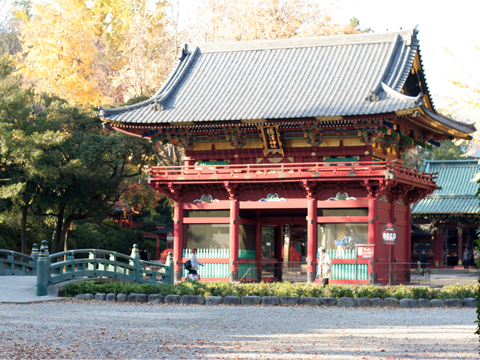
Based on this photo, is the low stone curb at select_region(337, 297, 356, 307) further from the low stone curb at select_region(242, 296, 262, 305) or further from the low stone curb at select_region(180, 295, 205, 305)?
the low stone curb at select_region(180, 295, 205, 305)

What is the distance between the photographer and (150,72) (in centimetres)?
4656

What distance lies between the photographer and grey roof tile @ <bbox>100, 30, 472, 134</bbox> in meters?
30.6

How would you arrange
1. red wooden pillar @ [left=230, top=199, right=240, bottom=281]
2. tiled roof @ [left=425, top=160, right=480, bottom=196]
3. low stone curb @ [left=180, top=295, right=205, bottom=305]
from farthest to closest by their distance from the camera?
tiled roof @ [left=425, top=160, right=480, bottom=196] → red wooden pillar @ [left=230, top=199, right=240, bottom=281] → low stone curb @ [left=180, top=295, right=205, bottom=305]

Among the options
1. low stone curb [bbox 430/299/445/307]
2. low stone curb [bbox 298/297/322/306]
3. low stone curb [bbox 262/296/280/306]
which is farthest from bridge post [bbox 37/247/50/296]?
low stone curb [bbox 430/299/445/307]

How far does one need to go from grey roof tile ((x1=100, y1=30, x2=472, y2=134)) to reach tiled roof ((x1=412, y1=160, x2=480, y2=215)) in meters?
13.4

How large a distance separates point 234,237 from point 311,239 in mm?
3558

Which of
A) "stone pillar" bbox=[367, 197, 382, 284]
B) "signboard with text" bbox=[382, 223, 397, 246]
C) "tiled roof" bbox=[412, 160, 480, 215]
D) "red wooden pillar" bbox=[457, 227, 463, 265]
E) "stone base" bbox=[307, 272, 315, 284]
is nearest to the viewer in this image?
"signboard with text" bbox=[382, 223, 397, 246]

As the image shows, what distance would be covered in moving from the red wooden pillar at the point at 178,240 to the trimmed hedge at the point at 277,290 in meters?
9.68

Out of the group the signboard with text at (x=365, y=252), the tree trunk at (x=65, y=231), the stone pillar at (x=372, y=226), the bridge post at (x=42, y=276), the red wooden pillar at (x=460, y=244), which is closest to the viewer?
the bridge post at (x=42, y=276)

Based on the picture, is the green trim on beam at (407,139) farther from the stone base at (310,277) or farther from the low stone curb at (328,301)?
the low stone curb at (328,301)

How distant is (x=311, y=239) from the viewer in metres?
30.0

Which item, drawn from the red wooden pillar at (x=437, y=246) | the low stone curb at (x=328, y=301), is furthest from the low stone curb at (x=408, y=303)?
the red wooden pillar at (x=437, y=246)

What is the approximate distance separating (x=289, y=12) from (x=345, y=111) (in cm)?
2355

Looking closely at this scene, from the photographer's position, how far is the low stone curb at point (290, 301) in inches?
821
